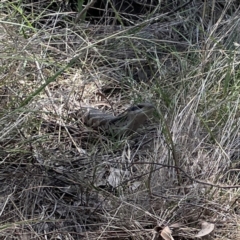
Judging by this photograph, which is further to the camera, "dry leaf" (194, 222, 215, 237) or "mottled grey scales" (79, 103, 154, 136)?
"mottled grey scales" (79, 103, 154, 136)

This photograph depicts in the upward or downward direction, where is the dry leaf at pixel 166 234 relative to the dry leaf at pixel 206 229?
upward

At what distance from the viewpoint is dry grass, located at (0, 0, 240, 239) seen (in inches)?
86.4

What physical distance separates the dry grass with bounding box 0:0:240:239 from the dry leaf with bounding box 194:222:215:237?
0.08ft

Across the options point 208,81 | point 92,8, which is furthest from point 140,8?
point 208,81

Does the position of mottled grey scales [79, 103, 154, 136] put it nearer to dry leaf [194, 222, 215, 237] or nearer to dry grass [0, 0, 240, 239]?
dry grass [0, 0, 240, 239]

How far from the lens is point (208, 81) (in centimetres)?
277

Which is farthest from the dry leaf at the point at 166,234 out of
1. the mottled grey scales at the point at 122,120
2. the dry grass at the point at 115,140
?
the mottled grey scales at the point at 122,120

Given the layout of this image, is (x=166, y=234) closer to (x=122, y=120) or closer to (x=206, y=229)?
(x=206, y=229)

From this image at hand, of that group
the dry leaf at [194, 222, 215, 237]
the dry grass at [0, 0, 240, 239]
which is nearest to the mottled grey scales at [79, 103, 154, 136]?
the dry grass at [0, 0, 240, 239]

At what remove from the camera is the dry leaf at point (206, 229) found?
213 centimetres

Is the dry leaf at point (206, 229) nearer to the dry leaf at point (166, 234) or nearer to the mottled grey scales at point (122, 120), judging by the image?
the dry leaf at point (166, 234)

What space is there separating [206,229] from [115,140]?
2.21 ft

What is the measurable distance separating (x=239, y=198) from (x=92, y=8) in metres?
1.76

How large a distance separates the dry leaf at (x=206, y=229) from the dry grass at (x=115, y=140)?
0.08 ft
